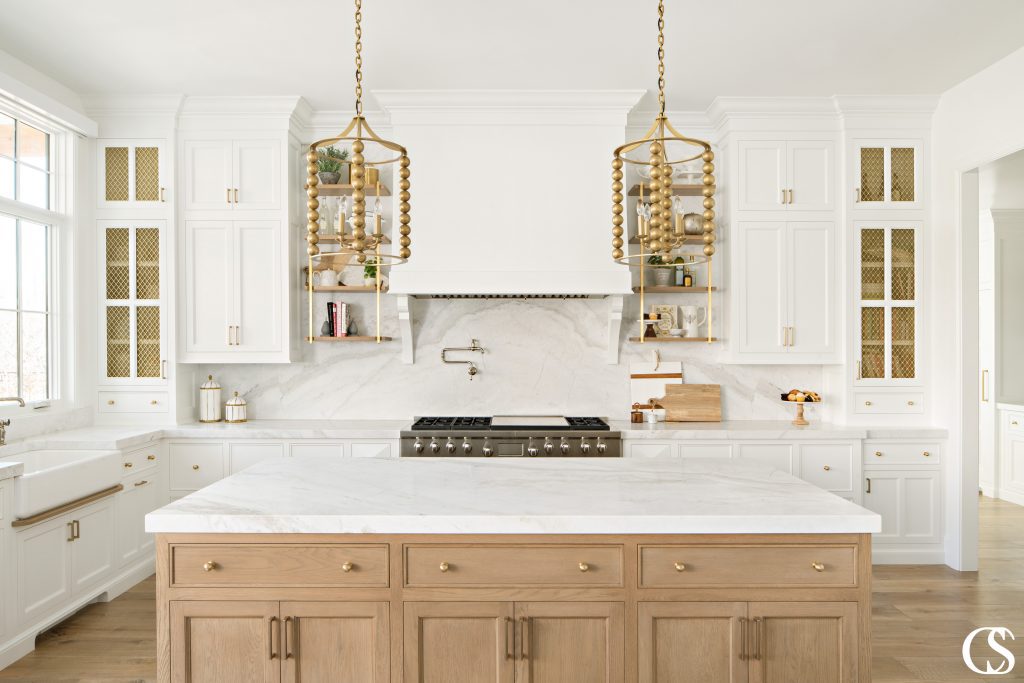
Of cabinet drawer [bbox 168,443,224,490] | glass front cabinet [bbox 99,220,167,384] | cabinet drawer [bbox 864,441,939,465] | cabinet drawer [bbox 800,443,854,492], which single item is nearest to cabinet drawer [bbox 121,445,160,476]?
cabinet drawer [bbox 168,443,224,490]

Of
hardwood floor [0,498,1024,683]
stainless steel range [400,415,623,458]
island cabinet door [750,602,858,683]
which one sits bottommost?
hardwood floor [0,498,1024,683]

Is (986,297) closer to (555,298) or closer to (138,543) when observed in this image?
(555,298)

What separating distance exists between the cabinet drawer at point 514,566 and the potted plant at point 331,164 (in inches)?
128

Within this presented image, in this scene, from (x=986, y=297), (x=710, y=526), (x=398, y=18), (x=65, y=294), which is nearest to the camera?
(x=710, y=526)

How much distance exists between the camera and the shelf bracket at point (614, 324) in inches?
181

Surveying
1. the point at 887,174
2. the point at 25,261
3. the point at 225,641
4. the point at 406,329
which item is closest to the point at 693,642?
the point at 225,641

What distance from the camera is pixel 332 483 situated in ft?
8.17

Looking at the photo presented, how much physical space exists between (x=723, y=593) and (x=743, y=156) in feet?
10.9

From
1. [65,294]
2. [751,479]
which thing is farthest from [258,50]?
[751,479]

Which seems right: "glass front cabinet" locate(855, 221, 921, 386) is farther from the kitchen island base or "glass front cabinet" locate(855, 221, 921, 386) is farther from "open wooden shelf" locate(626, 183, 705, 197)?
the kitchen island base

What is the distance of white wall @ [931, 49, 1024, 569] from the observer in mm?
4258

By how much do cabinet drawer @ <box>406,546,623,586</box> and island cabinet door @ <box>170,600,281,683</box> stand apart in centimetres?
48

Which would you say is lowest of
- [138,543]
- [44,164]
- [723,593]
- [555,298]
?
[138,543]

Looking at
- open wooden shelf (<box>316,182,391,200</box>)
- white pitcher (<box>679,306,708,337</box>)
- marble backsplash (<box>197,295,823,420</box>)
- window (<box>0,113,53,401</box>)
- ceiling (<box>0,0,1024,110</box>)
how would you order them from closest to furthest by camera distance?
ceiling (<box>0,0,1024,110</box>) < window (<box>0,113,53,401</box>) < open wooden shelf (<box>316,182,391,200</box>) < white pitcher (<box>679,306,708,337</box>) < marble backsplash (<box>197,295,823,420</box>)
